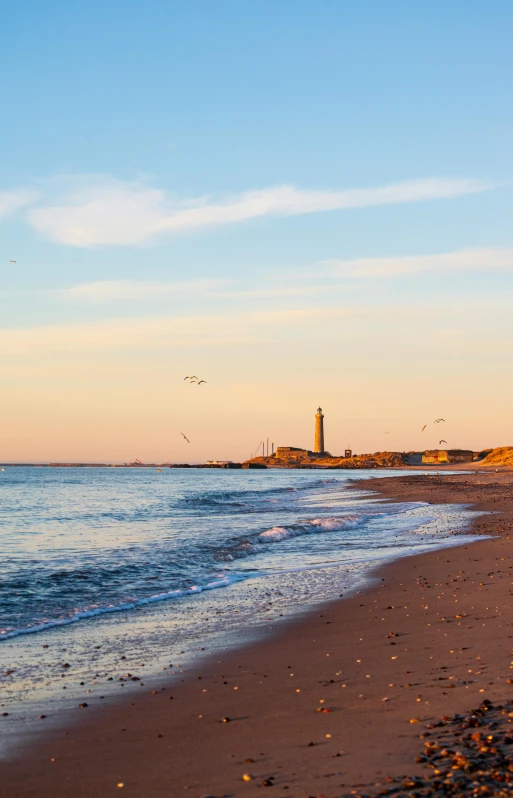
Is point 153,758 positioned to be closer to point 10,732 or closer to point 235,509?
point 10,732

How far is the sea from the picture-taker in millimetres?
8547

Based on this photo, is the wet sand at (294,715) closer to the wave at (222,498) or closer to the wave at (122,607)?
the wave at (122,607)

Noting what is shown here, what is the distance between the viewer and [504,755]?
5.20 m

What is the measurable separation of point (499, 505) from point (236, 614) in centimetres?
2956

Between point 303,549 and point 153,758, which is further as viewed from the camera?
point 303,549

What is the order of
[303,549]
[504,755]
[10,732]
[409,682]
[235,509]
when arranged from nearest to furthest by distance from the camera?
[504,755] < [10,732] < [409,682] < [303,549] < [235,509]

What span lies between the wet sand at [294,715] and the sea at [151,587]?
643 millimetres

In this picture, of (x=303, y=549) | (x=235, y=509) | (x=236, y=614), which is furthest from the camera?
(x=235, y=509)

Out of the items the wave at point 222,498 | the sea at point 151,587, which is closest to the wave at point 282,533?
the sea at point 151,587

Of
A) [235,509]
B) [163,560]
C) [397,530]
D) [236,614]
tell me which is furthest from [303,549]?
[235,509]

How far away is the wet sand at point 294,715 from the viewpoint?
5309 millimetres

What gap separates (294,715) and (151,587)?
353 inches

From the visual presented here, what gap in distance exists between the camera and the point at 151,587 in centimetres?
1522

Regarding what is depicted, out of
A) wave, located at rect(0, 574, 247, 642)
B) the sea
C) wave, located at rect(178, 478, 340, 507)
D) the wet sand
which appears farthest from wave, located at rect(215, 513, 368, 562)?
wave, located at rect(178, 478, 340, 507)
